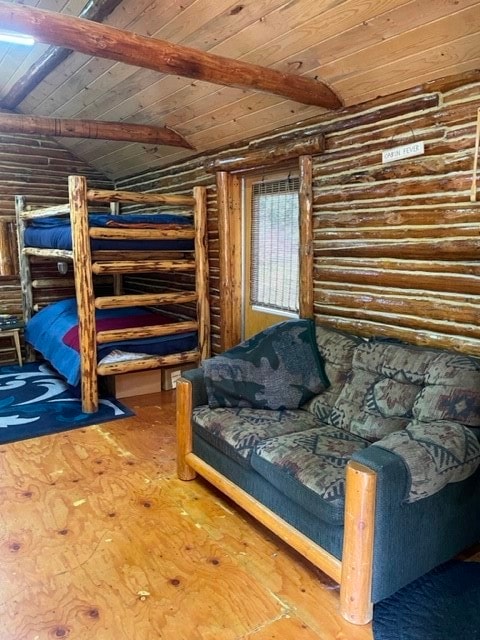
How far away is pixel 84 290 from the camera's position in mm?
3910

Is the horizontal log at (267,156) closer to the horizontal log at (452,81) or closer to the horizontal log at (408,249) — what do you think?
the horizontal log at (408,249)

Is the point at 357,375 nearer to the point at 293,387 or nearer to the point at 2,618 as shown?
the point at 293,387

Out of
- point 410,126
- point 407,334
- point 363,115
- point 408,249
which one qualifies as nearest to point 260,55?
point 363,115

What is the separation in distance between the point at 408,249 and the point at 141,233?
2.20 metres

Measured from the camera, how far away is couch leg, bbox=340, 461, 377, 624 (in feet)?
5.83

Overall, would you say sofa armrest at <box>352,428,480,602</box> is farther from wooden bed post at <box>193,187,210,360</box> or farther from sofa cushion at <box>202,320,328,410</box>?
wooden bed post at <box>193,187,210,360</box>

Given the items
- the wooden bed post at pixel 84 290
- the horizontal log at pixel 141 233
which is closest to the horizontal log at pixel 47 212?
the wooden bed post at pixel 84 290

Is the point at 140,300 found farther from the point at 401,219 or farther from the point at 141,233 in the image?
the point at 401,219

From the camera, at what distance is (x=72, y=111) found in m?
4.70

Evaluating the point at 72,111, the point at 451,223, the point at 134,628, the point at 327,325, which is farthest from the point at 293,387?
the point at 72,111

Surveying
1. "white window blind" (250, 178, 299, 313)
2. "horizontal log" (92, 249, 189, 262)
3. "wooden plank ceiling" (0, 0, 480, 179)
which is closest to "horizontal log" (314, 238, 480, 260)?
"white window blind" (250, 178, 299, 313)

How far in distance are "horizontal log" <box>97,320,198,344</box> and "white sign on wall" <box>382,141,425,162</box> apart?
232 cm

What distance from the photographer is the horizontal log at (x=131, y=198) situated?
12.7 feet

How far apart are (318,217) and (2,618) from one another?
286 cm
